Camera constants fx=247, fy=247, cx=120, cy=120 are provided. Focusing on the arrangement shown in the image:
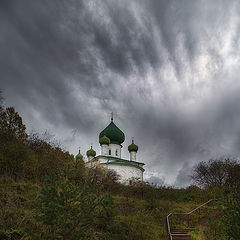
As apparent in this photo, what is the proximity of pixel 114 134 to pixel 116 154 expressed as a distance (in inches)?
131

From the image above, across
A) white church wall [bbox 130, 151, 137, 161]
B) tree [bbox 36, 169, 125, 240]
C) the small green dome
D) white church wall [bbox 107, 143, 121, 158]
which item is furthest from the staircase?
white church wall [bbox 107, 143, 121, 158]

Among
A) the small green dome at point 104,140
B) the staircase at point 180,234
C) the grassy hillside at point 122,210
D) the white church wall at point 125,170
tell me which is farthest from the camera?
the small green dome at point 104,140

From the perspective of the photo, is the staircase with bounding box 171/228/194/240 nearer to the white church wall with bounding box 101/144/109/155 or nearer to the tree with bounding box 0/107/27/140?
the tree with bounding box 0/107/27/140

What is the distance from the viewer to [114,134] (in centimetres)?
4081

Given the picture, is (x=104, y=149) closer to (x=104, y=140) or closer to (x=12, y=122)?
(x=104, y=140)

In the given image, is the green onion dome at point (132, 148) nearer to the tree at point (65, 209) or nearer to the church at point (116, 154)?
the church at point (116, 154)

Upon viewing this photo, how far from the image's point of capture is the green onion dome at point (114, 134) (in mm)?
40812

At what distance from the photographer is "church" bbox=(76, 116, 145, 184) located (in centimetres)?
3603

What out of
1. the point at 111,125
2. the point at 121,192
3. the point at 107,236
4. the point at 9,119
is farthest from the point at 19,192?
the point at 111,125

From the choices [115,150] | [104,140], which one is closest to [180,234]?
[104,140]

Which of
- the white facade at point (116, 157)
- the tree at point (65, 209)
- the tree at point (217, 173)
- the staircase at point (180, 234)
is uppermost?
the white facade at point (116, 157)

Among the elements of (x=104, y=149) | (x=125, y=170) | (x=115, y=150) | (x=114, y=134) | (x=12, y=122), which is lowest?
(x=12, y=122)

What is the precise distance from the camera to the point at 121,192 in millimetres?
18719

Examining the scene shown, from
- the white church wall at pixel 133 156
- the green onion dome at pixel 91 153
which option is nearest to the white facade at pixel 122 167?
the white church wall at pixel 133 156
